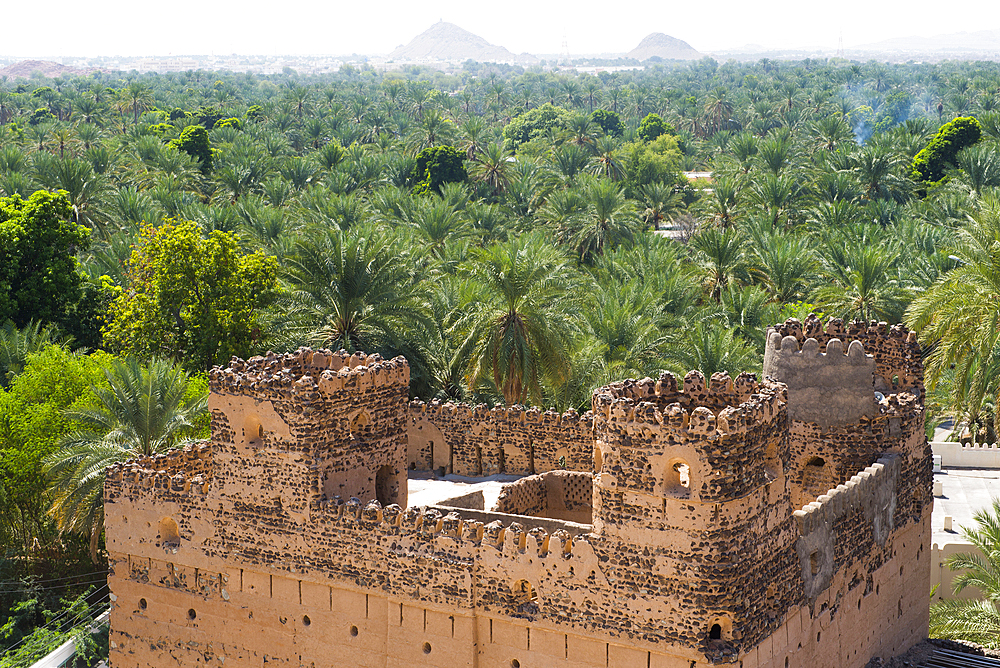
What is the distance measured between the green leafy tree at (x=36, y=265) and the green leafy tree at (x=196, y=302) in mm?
3939

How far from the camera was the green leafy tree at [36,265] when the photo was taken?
38500mm

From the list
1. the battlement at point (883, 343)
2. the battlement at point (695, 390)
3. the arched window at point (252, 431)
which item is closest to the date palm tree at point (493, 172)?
the battlement at point (883, 343)

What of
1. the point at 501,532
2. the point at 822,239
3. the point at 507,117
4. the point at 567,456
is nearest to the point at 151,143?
the point at 822,239

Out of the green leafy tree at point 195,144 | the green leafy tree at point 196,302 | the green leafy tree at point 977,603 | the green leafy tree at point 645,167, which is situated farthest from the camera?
the green leafy tree at point 195,144

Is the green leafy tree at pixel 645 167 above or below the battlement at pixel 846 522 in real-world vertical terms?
above

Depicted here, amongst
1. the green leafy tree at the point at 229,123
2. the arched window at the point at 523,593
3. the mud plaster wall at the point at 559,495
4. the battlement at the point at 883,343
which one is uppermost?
the green leafy tree at the point at 229,123

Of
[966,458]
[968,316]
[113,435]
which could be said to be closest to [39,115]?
[113,435]

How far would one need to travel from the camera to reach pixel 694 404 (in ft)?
58.3

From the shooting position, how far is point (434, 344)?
113 ft

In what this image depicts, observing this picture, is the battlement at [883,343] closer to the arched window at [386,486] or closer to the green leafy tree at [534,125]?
the arched window at [386,486]

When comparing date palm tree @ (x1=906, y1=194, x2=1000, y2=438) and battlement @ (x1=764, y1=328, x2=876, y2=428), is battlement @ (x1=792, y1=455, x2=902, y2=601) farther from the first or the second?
date palm tree @ (x1=906, y1=194, x2=1000, y2=438)

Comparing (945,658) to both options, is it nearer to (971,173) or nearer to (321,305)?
(321,305)

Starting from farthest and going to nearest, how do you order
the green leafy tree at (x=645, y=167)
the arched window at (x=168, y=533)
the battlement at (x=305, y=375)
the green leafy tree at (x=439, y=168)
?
the green leafy tree at (x=439, y=168), the green leafy tree at (x=645, y=167), the arched window at (x=168, y=533), the battlement at (x=305, y=375)

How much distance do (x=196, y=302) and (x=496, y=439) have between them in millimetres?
13314
